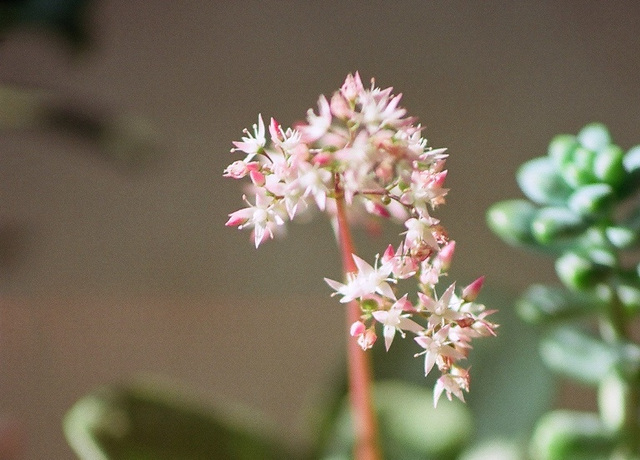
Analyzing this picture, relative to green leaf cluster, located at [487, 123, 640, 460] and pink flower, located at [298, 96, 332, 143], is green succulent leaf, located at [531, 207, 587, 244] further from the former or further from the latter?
pink flower, located at [298, 96, 332, 143]

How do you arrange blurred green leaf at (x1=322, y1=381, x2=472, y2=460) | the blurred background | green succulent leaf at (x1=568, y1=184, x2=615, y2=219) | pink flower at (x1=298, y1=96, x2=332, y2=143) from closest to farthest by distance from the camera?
pink flower at (x1=298, y1=96, x2=332, y2=143), green succulent leaf at (x1=568, y1=184, x2=615, y2=219), blurred green leaf at (x1=322, y1=381, x2=472, y2=460), the blurred background

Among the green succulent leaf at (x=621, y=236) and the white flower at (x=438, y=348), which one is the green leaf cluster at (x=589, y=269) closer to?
the green succulent leaf at (x=621, y=236)

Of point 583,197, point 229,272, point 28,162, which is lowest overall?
point 583,197

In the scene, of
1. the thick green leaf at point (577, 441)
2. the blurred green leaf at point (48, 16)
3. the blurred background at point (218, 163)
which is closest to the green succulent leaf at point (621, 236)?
the thick green leaf at point (577, 441)

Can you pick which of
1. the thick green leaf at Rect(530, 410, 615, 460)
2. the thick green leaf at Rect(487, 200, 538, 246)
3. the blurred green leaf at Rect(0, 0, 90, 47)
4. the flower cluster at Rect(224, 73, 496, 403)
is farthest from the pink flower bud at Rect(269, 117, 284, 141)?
the blurred green leaf at Rect(0, 0, 90, 47)

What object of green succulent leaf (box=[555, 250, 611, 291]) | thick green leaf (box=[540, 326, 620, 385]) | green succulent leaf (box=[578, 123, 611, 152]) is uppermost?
green succulent leaf (box=[578, 123, 611, 152])

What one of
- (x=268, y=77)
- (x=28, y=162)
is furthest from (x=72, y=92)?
(x=268, y=77)

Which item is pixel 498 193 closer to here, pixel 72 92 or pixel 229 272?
pixel 229 272
